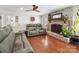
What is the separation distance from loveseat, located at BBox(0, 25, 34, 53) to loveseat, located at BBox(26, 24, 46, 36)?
13 centimetres

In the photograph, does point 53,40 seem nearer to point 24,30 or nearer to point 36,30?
point 36,30

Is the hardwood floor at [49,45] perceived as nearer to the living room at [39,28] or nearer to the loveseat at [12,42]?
the living room at [39,28]

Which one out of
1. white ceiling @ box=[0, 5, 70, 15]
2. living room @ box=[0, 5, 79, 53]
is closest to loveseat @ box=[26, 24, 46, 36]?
living room @ box=[0, 5, 79, 53]

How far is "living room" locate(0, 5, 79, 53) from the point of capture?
75.6 inches

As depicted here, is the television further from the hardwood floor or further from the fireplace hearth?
the hardwood floor

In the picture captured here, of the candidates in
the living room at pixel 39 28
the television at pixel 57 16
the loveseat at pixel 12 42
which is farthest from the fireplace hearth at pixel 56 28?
the loveseat at pixel 12 42

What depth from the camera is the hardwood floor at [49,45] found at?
1.94m

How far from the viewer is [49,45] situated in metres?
1.98

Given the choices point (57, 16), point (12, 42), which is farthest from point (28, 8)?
point (12, 42)

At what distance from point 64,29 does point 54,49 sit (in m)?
0.38

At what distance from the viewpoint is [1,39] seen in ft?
6.10

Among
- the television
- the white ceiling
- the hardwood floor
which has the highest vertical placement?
the white ceiling

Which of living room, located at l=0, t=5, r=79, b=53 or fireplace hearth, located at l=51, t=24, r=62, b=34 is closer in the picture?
living room, located at l=0, t=5, r=79, b=53
